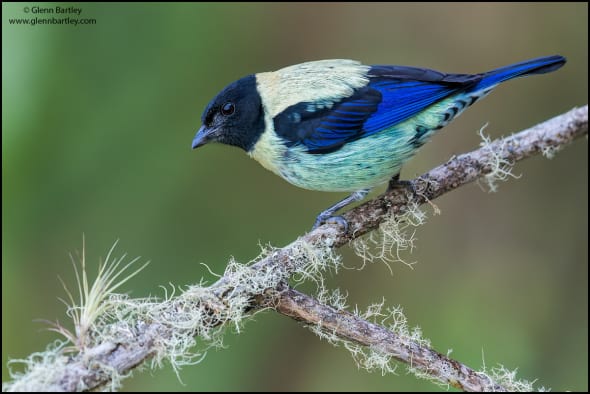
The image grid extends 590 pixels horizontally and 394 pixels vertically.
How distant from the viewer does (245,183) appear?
5000 mm

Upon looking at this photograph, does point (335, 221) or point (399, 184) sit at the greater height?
point (399, 184)

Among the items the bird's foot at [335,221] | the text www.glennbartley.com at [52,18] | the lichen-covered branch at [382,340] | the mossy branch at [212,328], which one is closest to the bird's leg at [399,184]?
the bird's foot at [335,221]

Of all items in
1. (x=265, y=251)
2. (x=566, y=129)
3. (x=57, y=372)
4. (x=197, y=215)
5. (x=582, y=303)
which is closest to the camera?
(x=57, y=372)

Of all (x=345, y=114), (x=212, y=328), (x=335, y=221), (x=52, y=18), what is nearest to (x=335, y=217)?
(x=335, y=221)

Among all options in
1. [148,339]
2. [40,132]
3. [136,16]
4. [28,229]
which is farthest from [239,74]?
[148,339]

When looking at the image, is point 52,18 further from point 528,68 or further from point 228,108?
point 528,68

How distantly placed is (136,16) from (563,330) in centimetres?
373

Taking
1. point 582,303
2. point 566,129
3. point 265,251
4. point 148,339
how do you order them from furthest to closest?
point 582,303 → point 566,129 → point 265,251 → point 148,339

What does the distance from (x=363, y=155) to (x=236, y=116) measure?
31.2 inches

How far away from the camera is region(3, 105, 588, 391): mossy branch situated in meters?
2.45

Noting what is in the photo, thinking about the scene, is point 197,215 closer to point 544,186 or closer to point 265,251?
point 265,251

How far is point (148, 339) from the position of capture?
8.54 ft

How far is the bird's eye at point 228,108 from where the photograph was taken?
4066 mm

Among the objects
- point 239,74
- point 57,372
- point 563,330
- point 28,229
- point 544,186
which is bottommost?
point 57,372
